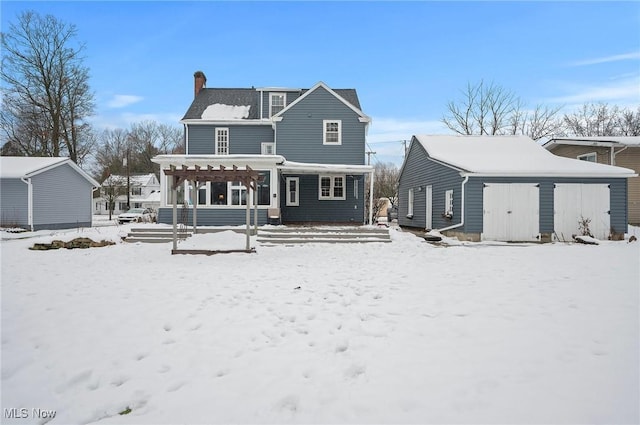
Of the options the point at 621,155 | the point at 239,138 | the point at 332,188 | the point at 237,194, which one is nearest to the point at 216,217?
the point at 237,194

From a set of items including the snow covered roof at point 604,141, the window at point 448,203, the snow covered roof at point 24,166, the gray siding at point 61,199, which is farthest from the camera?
the gray siding at point 61,199

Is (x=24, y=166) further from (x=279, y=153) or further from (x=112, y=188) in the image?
(x=112, y=188)

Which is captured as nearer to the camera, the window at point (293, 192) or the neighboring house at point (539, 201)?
the neighboring house at point (539, 201)

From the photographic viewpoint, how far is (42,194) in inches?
786

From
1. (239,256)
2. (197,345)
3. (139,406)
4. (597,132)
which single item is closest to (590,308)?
(197,345)

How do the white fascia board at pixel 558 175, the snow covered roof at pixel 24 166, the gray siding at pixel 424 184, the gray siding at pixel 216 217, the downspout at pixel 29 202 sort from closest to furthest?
the white fascia board at pixel 558 175 → the gray siding at pixel 424 184 → the gray siding at pixel 216 217 → the snow covered roof at pixel 24 166 → the downspout at pixel 29 202

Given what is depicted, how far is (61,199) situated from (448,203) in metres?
22.8

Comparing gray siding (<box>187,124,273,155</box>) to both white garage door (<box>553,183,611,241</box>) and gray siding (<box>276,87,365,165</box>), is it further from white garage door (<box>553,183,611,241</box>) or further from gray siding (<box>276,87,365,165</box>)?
white garage door (<box>553,183,611,241</box>)

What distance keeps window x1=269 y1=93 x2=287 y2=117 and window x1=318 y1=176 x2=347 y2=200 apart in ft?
17.1

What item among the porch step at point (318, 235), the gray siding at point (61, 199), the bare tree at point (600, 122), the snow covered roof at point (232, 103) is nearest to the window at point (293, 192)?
the snow covered roof at point (232, 103)

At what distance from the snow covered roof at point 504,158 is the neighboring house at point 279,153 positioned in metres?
3.87

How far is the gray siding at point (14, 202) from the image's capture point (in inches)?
741

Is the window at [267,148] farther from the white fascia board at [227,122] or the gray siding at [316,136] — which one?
the gray siding at [316,136]

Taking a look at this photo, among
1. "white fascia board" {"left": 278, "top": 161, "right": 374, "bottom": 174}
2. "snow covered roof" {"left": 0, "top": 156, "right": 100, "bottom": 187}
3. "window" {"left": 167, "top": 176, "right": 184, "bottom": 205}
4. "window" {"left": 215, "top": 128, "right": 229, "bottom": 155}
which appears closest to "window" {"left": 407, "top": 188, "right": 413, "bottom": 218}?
"white fascia board" {"left": 278, "top": 161, "right": 374, "bottom": 174}
